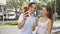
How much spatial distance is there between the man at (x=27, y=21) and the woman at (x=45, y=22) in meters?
0.09

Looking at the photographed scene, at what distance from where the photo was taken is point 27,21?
1557 millimetres

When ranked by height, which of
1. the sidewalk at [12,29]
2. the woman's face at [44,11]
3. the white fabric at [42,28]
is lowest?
the sidewalk at [12,29]

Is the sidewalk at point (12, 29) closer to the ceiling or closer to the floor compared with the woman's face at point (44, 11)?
closer to the floor

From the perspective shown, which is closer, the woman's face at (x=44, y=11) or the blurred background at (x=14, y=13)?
the woman's face at (x=44, y=11)

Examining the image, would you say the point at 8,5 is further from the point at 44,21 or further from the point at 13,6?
the point at 44,21

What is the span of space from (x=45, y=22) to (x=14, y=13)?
1.54 feet

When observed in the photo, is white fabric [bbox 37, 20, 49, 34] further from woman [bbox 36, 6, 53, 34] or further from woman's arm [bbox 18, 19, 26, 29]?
woman's arm [bbox 18, 19, 26, 29]

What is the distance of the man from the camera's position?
1470 millimetres

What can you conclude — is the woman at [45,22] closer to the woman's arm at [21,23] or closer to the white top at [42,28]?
the white top at [42,28]

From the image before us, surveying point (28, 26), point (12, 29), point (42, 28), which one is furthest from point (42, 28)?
point (12, 29)

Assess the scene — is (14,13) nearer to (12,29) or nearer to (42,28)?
(12,29)

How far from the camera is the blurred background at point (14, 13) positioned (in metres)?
1.71

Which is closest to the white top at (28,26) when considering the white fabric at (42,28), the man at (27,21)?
the man at (27,21)

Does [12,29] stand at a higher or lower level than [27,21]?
lower
